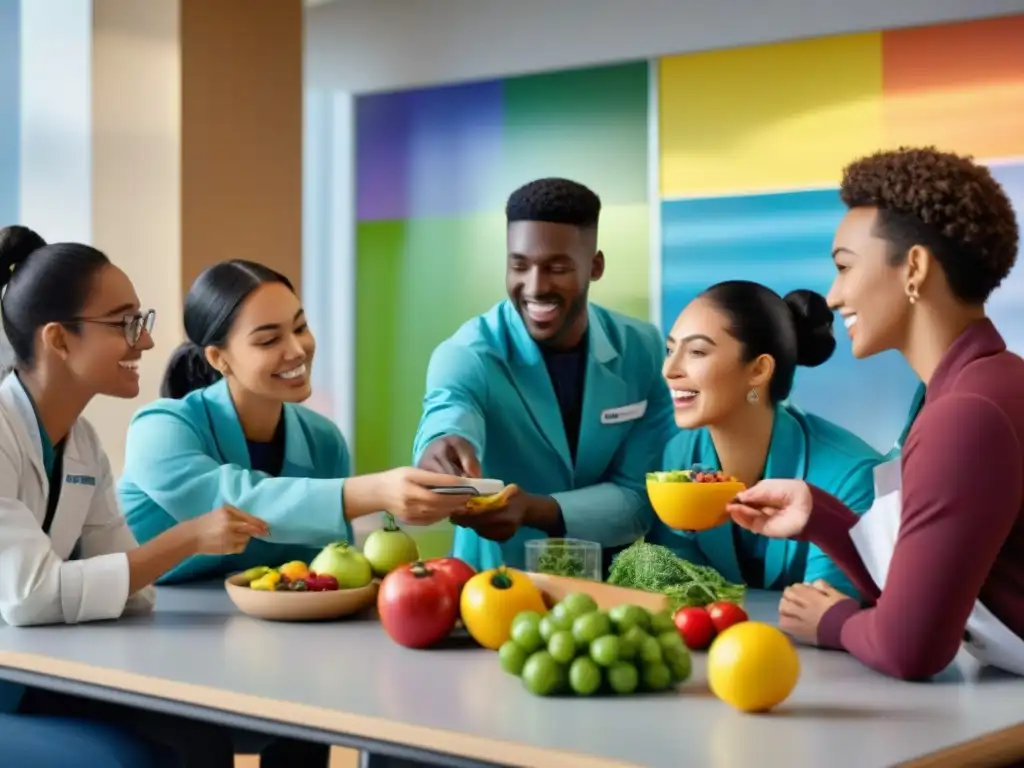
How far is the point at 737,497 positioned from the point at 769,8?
3.41m

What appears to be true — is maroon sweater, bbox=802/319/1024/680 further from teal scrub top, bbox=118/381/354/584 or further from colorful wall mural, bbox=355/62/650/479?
colorful wall mural, bbox=355/62/650/479

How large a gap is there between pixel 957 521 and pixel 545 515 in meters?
1.15

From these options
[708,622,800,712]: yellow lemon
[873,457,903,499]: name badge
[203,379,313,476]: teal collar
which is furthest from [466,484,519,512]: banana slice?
[708,622,800,712]: yellow lemon

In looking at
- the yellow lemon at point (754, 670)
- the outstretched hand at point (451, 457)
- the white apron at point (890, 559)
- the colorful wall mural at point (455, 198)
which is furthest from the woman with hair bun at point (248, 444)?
the colorful wall mural at point (455, 198)

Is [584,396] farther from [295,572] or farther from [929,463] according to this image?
[929,463]

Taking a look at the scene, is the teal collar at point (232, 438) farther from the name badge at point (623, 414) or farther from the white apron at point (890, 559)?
the white apron at point (890, 559)

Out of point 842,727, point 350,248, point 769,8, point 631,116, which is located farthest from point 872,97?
point 842,727

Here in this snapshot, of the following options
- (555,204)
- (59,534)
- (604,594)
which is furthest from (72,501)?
(555,204)

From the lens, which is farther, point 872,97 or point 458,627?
point 872,97

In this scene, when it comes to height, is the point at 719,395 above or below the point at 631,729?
above

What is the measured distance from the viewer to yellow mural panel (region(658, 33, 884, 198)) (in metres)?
5.05

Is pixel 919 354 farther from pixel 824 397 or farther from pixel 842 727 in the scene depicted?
pixel 824 397

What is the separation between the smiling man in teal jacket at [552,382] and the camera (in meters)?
3.14

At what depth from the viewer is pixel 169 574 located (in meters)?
2.85
